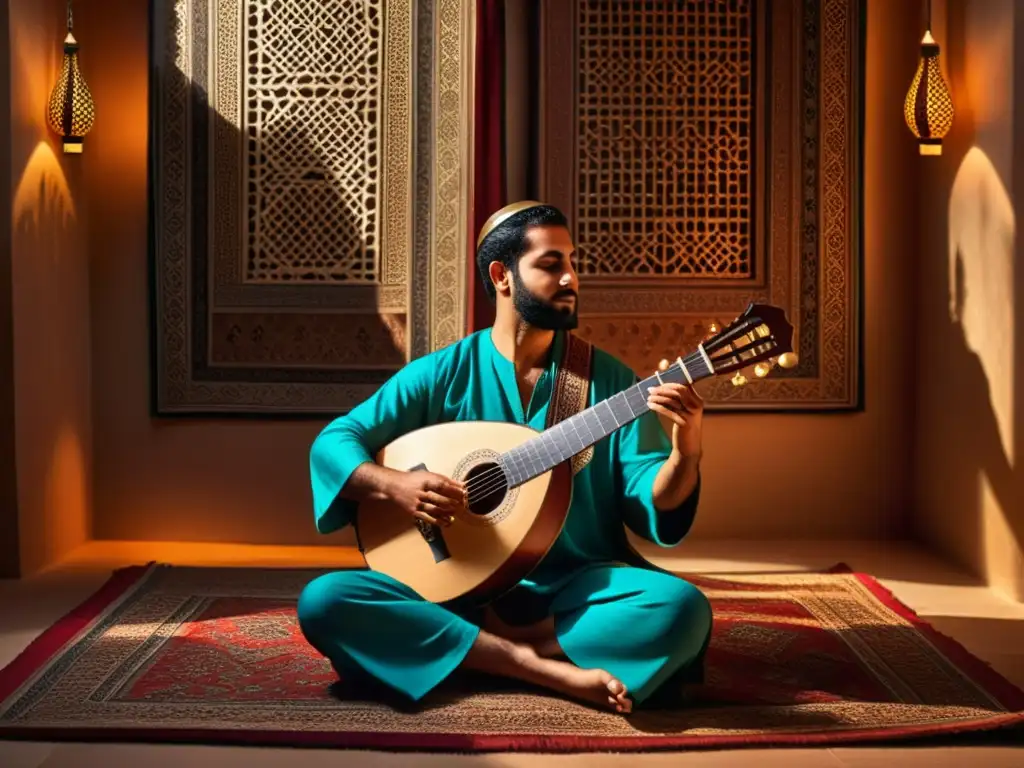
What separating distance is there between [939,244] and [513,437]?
228cm

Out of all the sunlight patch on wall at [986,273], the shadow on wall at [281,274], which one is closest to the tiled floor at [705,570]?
the shadow on wall at [281,274]

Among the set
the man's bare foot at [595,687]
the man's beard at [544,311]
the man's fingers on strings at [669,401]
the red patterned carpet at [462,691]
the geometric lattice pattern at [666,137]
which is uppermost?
the geometric lattice pattern at [666,137]

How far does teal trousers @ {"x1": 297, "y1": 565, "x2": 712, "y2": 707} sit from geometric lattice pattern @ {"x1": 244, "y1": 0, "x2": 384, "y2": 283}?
202 cm

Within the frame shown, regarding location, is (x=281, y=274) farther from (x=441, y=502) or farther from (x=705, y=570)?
(x=441, y=502)

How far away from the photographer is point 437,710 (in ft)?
9.86

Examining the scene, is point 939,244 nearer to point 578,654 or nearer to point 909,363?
Result: point 909,363

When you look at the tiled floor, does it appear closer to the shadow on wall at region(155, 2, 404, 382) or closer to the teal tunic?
the teal tunic

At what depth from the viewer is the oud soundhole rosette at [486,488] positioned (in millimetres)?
3061

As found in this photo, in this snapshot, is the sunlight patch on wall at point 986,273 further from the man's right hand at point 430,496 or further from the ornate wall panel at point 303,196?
the man's right hand at point 430,496

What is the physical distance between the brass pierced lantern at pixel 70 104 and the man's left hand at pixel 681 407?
2.53 meters

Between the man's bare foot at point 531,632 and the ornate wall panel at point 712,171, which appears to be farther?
the ornate wall panel at point 712,171

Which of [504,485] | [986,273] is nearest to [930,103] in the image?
[986,273]

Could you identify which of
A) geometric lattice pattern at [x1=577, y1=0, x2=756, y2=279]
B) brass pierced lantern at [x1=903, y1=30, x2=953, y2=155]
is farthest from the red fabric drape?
brass pierced lantern at [x1=903, y1=30, x2=953, y2=155]

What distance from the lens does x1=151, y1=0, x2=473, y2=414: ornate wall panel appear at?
15.9ft
